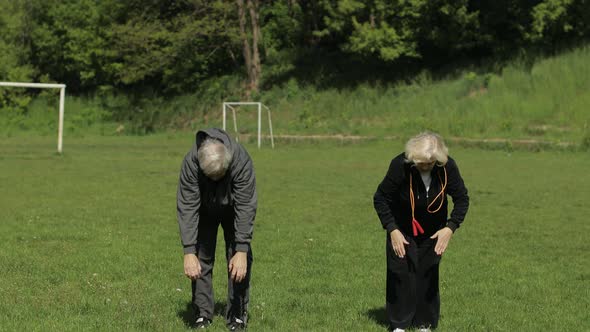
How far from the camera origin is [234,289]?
670 cm

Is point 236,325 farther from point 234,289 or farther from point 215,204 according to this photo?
point 215,204

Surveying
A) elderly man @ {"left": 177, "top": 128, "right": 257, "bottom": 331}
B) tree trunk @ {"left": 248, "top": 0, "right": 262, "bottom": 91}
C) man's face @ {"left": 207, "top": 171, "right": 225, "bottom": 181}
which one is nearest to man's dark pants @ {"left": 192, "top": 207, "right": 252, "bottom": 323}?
elderly man @ {"left": 177, "top": 128, "right": 257, "bottom": 331}

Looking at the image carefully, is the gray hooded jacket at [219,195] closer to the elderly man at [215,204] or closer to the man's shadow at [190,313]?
the elderly man at [215,204]

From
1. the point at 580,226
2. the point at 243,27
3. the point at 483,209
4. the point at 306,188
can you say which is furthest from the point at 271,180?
the point at 243,27

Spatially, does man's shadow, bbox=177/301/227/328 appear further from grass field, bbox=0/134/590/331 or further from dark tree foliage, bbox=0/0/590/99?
dark tree foliage, bbox=0/0/590/99

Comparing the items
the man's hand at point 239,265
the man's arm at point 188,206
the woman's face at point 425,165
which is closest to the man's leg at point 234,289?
the man's hand at point 239,265

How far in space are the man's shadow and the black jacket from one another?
1822mm

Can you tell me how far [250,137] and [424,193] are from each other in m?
33.0

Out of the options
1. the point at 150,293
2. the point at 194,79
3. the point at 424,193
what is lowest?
the point at 150,293

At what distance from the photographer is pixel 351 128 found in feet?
125

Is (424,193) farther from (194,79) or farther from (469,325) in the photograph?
→ (194,79)

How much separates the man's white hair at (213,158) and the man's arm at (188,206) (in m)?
0.26

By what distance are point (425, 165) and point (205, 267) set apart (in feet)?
6.43

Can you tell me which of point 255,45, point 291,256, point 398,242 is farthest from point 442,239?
point 255,45
